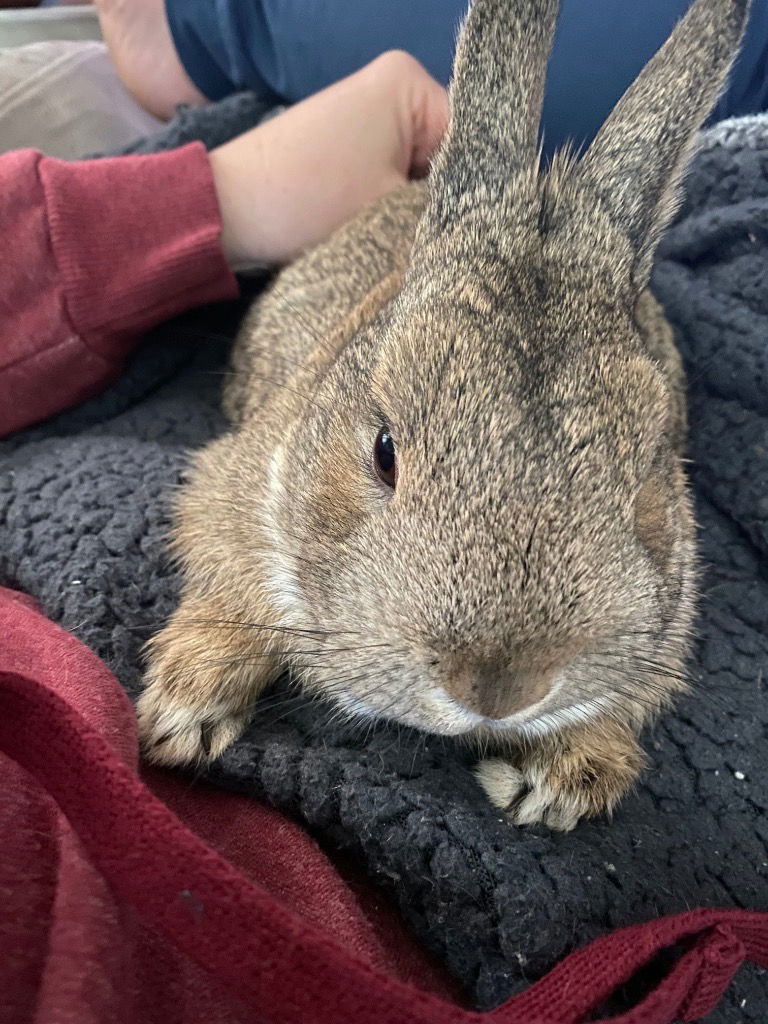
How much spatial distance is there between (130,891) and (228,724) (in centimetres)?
50

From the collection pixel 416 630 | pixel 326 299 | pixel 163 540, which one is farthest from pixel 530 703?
pixel 326 299

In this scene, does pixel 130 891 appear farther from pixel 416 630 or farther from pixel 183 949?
pixel 416 630

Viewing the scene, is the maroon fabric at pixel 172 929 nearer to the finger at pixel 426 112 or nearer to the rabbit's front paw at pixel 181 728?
the rabbit's front paw at pixel 181 728

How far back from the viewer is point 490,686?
2.67 feet

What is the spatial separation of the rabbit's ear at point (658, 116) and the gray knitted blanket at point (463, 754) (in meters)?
0.42

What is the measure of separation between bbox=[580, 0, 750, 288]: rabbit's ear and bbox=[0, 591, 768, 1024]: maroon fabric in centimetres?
91

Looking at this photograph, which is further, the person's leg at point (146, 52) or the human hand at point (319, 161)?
the person's leg at point (146, 52)

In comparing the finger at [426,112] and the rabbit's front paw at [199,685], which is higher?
the finger at [426,112]

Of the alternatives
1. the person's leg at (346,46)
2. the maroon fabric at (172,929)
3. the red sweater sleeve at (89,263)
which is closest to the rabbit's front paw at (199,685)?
the maroon fabric at (172,929)

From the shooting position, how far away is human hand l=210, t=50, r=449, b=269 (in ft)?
6.21

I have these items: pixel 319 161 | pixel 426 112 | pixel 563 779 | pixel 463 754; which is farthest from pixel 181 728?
pixel 426 112

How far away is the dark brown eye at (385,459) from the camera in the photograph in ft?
3.27

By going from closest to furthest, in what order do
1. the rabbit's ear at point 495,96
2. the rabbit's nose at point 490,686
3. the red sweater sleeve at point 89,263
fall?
the rabbit's nose at point 490,686 → the rabbit's ear at point 495,96 → the red sweater sleeve at point 89,263

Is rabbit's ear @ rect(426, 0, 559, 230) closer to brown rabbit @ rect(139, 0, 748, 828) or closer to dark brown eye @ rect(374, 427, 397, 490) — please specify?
brown rabbit @ rect(139, 0, 748, 828)
